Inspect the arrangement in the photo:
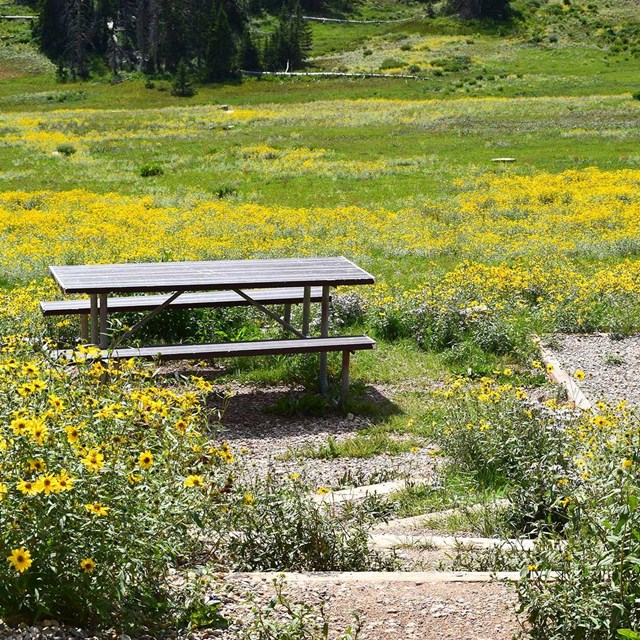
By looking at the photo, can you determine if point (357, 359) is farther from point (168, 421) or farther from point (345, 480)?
point (168, 421)

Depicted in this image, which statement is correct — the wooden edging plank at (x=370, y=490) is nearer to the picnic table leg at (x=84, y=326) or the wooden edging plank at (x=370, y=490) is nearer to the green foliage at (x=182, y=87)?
the picnic table leg at (x=84, y=326)

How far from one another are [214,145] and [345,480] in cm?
2946

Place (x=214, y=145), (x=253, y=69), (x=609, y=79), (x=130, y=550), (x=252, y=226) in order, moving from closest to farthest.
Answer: (x=130, y=550) → (x=252, y=226) → (x=214, y=145) → (x=609, y=79) → (x=253, y=69)

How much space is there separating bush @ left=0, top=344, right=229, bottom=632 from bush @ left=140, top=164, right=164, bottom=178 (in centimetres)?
2444

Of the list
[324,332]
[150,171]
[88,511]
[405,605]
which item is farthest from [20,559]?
[150,171]

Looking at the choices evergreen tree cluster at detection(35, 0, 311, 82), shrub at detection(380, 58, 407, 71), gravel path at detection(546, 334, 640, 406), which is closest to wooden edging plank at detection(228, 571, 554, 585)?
gravel path at detection(546, 334, 640, 406)

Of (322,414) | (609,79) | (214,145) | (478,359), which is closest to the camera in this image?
(322,414)

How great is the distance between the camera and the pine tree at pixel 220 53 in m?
74.0

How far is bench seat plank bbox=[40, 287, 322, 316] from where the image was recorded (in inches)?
396

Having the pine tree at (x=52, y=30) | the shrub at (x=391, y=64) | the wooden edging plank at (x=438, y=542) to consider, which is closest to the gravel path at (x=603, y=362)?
the wooden edging plank at (x=438, y=542)

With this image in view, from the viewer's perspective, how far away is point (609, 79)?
5950 cm

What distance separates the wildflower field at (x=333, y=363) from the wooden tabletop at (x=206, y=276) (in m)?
0.81

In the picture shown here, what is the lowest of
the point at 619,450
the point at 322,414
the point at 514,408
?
the point at 322,414

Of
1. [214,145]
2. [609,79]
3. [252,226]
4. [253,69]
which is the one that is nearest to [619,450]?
[252,226]
